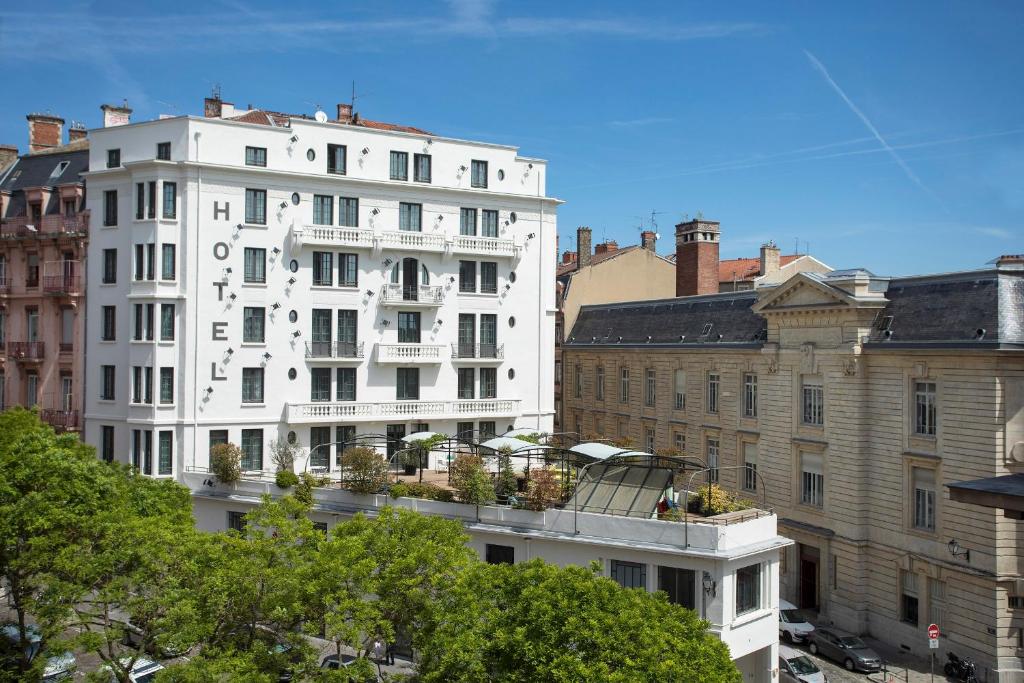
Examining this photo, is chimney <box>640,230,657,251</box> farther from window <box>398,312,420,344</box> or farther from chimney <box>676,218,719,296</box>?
window <box>398,312,420,344</box>

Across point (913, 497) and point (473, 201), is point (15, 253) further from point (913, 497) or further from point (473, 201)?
point (913, 497)

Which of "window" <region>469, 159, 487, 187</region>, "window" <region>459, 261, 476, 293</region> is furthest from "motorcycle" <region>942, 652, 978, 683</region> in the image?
"window" <region>469, 159, 487, 187</region>

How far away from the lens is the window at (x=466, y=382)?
1900 inches

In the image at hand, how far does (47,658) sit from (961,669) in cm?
3109

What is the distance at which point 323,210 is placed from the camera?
4506 centimetres

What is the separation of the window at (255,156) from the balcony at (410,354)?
10.3m

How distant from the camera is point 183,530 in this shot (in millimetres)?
26312

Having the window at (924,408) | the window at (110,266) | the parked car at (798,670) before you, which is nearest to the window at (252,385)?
the window at (110,266)

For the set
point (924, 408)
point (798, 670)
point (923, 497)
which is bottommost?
point (798, 670)

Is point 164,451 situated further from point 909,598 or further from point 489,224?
point 909,598

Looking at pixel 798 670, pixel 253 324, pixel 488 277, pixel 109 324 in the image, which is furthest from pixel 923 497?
pixel 109 324

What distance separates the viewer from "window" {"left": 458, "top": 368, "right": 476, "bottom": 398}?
48.2 meters

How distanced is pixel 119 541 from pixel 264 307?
2026cm

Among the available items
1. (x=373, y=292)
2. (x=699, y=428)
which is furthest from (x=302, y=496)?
(x=699, y=428)
